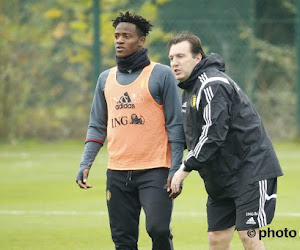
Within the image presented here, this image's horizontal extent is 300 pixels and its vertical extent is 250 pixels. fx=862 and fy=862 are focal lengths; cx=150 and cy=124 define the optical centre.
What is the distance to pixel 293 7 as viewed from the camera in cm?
1994

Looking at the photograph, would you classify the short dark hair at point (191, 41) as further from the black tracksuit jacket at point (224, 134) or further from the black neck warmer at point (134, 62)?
the black neck warmer at point (134, 62)

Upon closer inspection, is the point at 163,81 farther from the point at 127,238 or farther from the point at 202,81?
the point at 127,238

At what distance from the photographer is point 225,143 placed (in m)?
6.17

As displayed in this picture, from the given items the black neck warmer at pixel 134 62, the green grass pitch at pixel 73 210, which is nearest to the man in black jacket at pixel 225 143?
the black neck warmer at pixel 134 62

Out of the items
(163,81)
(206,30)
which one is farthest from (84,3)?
(163,81)

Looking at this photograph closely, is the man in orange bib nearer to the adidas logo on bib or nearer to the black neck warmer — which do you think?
the black neck warmer

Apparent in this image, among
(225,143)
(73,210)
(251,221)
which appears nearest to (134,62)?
(225,143)

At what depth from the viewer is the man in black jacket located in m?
6.04

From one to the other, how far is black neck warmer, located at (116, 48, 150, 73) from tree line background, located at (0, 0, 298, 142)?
480 inches

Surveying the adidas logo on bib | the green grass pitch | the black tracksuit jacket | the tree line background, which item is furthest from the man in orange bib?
the tree line background

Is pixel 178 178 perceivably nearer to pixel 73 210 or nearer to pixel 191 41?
pixel 191 41

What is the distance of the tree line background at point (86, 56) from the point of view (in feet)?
62.8

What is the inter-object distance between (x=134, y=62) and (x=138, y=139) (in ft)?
2.00

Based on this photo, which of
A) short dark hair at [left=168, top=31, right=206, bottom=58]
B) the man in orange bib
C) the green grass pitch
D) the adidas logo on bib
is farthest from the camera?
the green grass pitch
